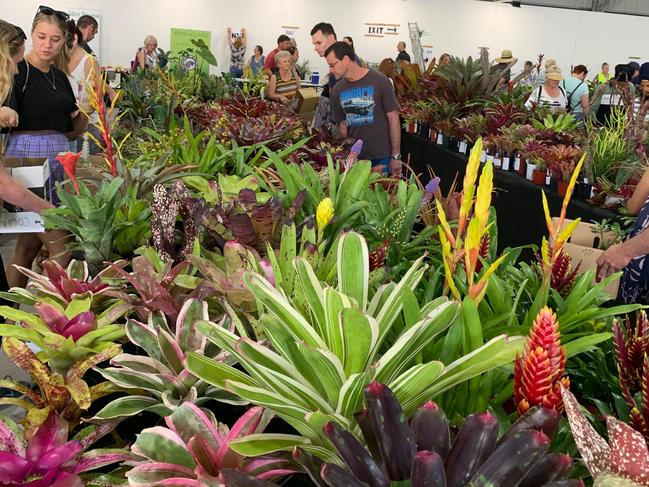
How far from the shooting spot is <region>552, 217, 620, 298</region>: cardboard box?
1737 millimetres

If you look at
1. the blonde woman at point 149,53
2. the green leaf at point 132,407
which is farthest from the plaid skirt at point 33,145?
the blonde woman at point 149,53

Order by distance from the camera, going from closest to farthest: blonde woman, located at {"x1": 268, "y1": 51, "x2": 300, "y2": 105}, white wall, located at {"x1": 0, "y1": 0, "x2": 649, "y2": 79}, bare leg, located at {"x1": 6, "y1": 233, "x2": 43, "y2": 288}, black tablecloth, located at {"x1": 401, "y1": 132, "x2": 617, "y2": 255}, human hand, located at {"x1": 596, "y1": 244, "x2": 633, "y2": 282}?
human hand, located at {"x1": 596, "y1": 244, "x2": 633, "y2": 282} < bare leg, located at {"x1": 6, "y1": 233, "x2": 43, "y2": 288} < black tablecloth, located at {"x1": 401, "y1": 132, "x2": 617, "y2": 255} < blonde woman, located at {"x1": 268, "y1": 51, "x2": 300, "y2": 105} < white wall, located at {"x1": 0, "y1": 0, "x2": 649, "y2": 79}

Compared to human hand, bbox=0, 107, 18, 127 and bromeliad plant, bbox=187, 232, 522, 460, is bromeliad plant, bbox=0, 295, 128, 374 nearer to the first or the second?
bromeliad plant, bbox=187, 232, 522, 460

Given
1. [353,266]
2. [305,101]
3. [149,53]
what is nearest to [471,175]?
[353,266]

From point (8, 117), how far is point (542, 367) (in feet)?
9.85

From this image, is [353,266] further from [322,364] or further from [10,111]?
[10,111]

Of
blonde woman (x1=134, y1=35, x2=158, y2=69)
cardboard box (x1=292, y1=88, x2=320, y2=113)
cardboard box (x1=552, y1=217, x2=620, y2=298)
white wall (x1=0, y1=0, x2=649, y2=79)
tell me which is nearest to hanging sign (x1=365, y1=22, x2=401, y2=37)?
white wall (x1=0, y1=0, x2=649, y2=79)

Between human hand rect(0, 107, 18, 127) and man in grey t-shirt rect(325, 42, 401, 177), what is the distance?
1.98 metres

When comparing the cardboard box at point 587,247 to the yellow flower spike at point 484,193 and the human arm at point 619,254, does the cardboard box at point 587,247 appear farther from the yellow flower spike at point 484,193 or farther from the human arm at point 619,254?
the yellow flower spike at point 484,193

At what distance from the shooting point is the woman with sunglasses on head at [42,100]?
3.39 m

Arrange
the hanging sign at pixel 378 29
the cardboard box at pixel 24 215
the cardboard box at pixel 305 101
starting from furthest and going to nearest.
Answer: the hanging sign at pixel 378 29, the cardboard box at pixel 305 101, the cardboard box at pixel 24 215

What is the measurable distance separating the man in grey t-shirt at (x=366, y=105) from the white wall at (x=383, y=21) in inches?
441

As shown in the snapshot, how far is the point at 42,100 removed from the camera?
353cm

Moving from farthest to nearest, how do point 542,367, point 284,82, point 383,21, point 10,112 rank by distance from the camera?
point 383,21
point 284,82
point 10,112
point 542,367
